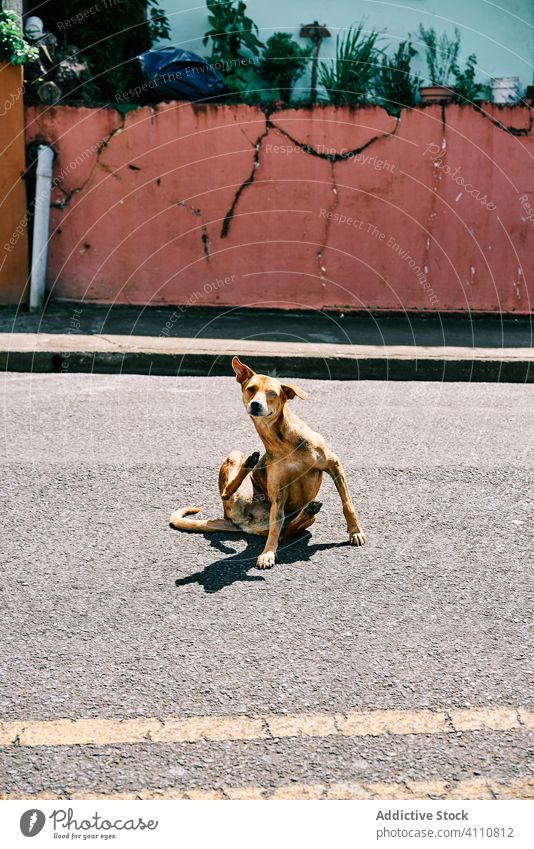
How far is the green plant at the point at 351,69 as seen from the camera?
10703 millimetres

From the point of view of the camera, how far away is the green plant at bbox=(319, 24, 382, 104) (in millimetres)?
10703

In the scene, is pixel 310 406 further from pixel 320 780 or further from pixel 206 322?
pixel 320 780

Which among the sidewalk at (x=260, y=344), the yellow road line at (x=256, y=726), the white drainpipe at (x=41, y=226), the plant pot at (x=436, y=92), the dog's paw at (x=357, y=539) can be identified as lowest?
the yellow road line at (x=256, y=726)

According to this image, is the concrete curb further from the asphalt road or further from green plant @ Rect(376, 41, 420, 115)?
green plant @ Rect(376, 41, 420, 115)

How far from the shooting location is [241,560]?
3816 millimetres

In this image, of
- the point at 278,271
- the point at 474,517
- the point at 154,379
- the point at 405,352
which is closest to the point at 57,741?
the point at 474,517

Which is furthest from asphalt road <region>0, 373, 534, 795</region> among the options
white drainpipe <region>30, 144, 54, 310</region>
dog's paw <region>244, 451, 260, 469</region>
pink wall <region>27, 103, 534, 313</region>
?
pink wall <region>27, 103, 534, 313</region>

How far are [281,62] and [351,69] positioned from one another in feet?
2.71

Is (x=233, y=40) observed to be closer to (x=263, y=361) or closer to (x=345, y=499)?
(x=263, y=361)

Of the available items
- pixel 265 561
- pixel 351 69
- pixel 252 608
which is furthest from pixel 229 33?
pixel 252 608

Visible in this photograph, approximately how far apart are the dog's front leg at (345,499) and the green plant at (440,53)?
27.9ft

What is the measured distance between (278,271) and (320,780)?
7.64 metres

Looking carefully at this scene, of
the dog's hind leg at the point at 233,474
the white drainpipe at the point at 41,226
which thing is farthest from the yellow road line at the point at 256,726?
the white drainpipe at the point at 41,226

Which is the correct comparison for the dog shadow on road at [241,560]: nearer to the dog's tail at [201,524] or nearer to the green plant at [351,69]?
the dog's tail at [201,524]
